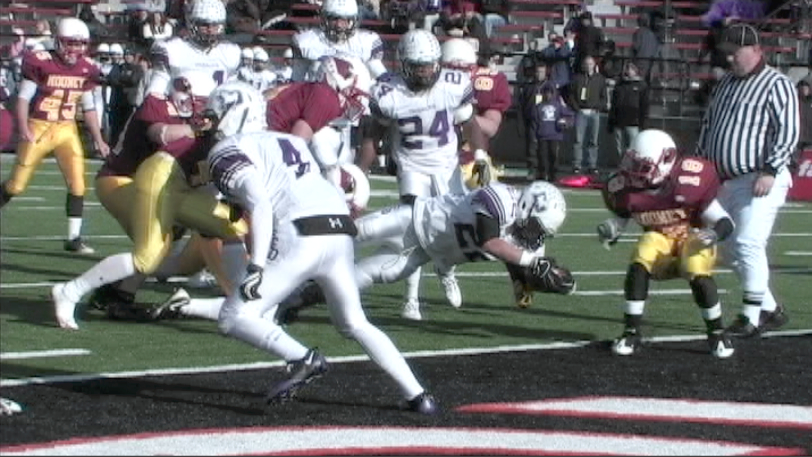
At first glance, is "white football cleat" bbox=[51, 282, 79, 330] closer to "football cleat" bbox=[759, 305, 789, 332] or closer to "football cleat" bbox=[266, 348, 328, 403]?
"football cleat" bbox=[266, 348, 328, 403]

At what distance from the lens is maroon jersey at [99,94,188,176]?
954 centimetres

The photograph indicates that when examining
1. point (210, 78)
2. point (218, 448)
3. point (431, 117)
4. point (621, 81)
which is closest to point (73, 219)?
point (210, 78)

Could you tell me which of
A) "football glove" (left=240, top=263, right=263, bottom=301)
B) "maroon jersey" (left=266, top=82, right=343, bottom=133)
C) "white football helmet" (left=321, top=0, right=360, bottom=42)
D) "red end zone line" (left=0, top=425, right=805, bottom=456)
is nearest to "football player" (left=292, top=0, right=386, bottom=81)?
"white football helmet" (left=321, top=0, right=360, bottom=42)

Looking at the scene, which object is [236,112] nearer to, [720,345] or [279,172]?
[279,172]

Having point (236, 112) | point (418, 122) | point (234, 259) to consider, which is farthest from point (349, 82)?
point (236, 112)

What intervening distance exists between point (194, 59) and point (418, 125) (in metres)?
1.43

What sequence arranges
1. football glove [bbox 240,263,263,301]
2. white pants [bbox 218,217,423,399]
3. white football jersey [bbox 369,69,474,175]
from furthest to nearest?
white football jersey [bbox 369,69,474,175] → white pants [bbox 218,217,423,399] → football glove [bbox 240,263,263,301]

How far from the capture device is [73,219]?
1272 cm

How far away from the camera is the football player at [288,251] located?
651 centimetres

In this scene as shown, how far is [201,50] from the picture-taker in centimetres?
1048

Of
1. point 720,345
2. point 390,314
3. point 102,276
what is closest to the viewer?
point 720,345

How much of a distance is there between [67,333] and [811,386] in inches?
137

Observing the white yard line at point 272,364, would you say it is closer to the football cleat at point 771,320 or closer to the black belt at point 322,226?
the football cleat at point 771,320

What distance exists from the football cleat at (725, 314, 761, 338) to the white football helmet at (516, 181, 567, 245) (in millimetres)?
1837
